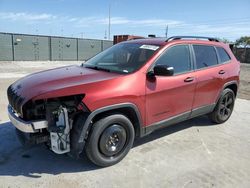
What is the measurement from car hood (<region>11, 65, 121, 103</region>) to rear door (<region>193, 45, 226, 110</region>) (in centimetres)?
182

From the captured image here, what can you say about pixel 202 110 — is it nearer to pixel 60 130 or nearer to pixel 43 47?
pixel 60 130

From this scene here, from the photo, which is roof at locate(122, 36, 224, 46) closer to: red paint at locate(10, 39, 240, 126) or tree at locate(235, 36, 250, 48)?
red paint at locate(10, 39, 240, 126)

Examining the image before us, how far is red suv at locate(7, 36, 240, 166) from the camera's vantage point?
339 cm

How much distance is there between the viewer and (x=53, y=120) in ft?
11.1

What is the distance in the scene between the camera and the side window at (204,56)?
5.04 meters

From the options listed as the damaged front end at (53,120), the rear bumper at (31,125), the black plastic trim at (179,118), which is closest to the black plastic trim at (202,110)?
the black plastic trim at (179,118)

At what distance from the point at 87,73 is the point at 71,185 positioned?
5.17 ft

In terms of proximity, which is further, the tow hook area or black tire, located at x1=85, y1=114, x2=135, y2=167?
black tire, located at x1=85, y1=114, x2=135, y2=167

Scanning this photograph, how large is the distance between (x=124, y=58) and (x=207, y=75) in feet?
5.44

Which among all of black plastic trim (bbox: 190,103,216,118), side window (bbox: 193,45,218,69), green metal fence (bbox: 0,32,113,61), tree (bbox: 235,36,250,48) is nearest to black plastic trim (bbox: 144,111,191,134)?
black plastic trim (bbox: 190,103,216,118)

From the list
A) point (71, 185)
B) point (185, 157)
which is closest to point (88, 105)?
point (71, 185)

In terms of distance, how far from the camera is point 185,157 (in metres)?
4.27

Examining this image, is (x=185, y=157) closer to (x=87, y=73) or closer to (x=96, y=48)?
(x=87, y=73)

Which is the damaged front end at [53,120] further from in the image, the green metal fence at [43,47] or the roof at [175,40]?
the green metal fence at [43,47]
